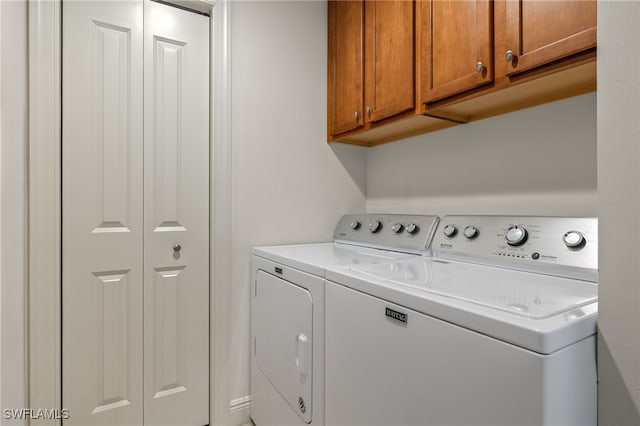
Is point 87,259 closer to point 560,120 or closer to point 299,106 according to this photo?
point 299,106

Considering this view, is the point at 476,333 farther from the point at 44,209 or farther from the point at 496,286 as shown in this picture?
the point at 44,209

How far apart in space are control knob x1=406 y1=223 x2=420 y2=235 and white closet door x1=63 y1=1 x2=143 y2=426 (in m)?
1.23

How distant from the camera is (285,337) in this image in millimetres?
1322

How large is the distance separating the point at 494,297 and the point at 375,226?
3.27 feet

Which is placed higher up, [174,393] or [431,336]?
[431,336]

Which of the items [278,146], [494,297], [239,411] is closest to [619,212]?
[494,297]

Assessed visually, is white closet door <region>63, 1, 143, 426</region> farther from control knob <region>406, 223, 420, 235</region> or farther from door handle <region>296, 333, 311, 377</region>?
control knob <region>406, 223, 420, 235</region>

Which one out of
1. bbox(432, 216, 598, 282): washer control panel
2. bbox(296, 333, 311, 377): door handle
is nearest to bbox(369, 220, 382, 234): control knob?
bbox(432, 216, 598, 282): washer control panel

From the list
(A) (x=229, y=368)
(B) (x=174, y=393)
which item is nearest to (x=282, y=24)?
(A) (x=229, y=368)

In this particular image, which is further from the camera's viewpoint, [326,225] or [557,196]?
[326,225]

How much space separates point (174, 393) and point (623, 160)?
1.85 m

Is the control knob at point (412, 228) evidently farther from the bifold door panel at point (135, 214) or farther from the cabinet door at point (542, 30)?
the bifold door panel at point (135, 214)

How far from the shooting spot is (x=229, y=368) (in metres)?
1.66

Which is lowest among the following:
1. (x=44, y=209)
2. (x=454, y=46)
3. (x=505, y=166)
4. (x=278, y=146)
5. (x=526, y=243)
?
(x=526, y=243)
